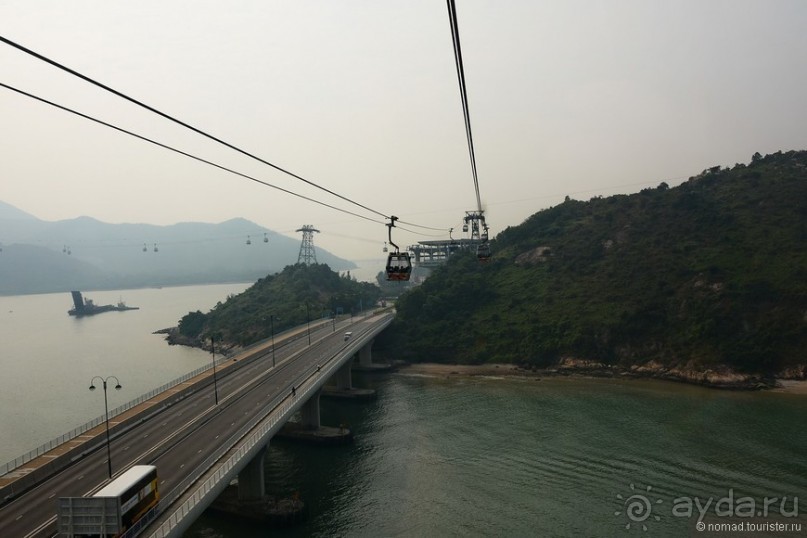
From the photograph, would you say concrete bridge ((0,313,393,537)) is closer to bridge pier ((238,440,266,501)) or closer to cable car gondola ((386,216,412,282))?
bridge pier ((238,440,266,501))

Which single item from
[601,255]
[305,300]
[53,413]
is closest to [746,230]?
[601,255]

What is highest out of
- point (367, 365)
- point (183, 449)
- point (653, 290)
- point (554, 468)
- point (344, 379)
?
point (653, 290)

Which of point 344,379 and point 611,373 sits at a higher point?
point 344,379

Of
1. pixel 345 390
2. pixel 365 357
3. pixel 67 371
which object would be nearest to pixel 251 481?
pixel 345 390

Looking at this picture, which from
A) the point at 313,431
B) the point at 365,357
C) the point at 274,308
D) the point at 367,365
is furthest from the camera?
the point at 274,308

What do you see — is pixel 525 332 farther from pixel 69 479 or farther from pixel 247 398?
pixel 69 479

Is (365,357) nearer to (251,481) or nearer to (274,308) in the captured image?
(274,308)
